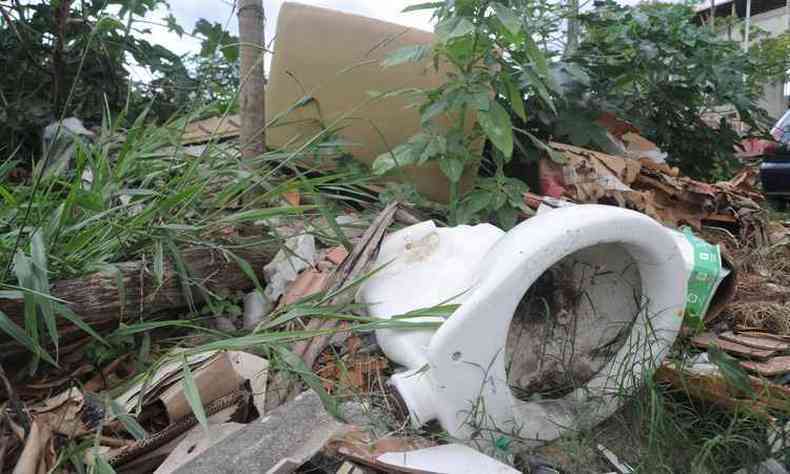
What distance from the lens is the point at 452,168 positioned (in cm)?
246

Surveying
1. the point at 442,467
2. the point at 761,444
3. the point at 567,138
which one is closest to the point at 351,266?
the point at 442,467

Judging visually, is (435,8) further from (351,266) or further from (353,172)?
(351,266)

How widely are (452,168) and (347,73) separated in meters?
0.91

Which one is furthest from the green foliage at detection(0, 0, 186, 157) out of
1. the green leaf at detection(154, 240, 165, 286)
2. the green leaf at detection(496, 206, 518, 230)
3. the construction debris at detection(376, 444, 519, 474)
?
the construction debris at detection(376, 444, 519, 474)

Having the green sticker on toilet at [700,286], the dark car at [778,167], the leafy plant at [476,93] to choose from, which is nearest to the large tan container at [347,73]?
the leafy plant at [476,93]

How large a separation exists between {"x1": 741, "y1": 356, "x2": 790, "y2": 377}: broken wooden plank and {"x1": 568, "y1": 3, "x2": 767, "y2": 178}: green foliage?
5.31 ft

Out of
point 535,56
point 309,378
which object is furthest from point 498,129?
point 309,378

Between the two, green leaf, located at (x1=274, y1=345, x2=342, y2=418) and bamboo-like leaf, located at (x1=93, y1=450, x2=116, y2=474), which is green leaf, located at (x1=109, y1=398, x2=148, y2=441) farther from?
green leaf, located at (x1=274, y1=345, x2=342, y2=418)

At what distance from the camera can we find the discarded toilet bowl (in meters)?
1.38

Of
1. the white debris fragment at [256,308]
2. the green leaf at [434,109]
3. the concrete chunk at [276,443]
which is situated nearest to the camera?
the concrete chunk at [276,443]

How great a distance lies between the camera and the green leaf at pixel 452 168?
96.1 inches

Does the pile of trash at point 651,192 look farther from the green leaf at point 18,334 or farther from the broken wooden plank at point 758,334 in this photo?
the green leaf at point 18,334

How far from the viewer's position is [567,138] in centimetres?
334

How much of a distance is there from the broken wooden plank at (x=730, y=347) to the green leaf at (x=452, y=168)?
1.03 meters
